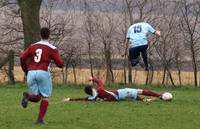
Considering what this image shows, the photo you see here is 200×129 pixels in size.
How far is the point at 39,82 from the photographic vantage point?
13156 millimetres

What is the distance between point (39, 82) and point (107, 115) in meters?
2.31

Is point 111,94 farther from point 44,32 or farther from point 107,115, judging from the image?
point 44,32

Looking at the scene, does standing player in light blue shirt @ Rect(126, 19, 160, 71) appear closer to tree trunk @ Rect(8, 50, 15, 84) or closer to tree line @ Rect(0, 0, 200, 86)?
tree trunk @ Rect(8, 50, 15, 84)

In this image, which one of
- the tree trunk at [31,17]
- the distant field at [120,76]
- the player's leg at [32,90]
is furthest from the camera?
the tree trunk at [31,17]

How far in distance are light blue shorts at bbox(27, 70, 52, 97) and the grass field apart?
0.68 meters

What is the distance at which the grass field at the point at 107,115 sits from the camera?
13078 mm

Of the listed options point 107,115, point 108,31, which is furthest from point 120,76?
point 107,115

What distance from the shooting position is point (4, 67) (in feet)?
102

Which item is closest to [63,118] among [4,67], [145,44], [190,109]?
[190,109]

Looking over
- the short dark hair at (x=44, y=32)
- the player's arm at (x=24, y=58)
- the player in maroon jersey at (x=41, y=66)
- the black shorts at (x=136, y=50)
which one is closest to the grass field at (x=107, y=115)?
the player in maroon jersey at (x=41, y=66)

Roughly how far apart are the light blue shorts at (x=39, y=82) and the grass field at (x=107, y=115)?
683 millimetres

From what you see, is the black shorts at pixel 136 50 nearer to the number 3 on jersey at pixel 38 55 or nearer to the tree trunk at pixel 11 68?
the number 3 on jersey at pixel 38 55

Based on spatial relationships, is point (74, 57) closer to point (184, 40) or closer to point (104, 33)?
point (104, 33)

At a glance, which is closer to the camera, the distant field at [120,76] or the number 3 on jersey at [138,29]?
the number 3 on jersey at [138,29]
